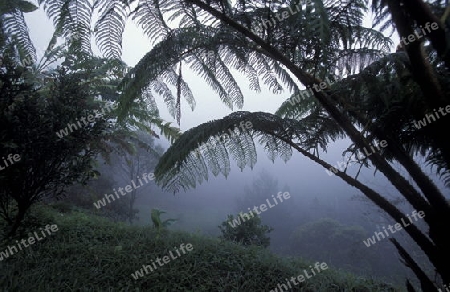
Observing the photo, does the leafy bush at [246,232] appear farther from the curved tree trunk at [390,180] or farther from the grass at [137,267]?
the curved tree trunk at [390,180]

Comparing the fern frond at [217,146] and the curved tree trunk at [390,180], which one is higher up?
the fern frond at [217,146]

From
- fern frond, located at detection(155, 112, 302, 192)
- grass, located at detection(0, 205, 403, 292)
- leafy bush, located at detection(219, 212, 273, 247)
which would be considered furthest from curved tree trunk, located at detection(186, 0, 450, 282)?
leafy bush, located at detection(219, 212, 273, 247)

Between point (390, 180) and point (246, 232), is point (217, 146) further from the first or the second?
point (246, 232)

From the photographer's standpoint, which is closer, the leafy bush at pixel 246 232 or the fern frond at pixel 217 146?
the fern frond at pixel 217 146

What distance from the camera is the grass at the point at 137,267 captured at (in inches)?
124

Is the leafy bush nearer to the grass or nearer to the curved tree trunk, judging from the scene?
the grass

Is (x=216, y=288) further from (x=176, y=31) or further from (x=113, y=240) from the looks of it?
(x=176, y=31)

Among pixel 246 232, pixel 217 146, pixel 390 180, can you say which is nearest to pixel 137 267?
pixel 217 146

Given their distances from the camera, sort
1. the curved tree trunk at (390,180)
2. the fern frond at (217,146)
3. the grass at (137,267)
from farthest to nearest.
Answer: the grass at (137,267) → the fern frond at (217,146) → the curved tree trunk at (390,180)

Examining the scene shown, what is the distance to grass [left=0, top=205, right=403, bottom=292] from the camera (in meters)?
3.15

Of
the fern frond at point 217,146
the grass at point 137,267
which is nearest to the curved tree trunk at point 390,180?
the fern frond at point 217,146

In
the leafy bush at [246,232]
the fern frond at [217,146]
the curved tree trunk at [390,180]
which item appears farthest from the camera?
the leafy bush at [246,232]

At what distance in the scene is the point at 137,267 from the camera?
354cm

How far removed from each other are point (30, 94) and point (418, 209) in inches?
179
